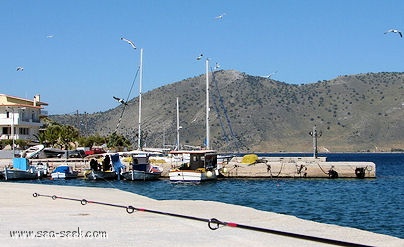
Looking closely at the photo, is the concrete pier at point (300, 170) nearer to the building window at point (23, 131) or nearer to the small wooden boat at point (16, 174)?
the small wooden boat at point (16, 174)

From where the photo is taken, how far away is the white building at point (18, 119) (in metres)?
98.5

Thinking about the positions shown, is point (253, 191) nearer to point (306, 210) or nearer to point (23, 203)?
point (306, 210)

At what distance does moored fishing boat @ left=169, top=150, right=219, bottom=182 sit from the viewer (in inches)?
2317

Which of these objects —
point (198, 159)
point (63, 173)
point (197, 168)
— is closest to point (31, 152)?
point (63, 173)

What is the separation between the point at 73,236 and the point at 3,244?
184 centimetres

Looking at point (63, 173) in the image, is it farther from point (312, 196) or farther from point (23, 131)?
point (23, 131)

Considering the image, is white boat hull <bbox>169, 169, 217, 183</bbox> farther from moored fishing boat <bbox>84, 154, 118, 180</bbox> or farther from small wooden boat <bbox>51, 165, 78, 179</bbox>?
small wooden boat <bbox>51, 165, 78, 179</bbox>

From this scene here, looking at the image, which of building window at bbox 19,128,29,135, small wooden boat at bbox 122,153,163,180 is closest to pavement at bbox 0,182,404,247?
small wooden boat at bbox 122,153,163,180

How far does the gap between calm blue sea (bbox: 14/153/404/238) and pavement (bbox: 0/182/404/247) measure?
26.6 feet

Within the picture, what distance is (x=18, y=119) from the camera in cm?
9825

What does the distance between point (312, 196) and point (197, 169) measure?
59.5 ft

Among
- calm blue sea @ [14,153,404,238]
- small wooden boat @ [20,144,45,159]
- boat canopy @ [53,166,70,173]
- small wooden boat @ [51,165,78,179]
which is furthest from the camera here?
small wooden boat @ [20,144,45,159]

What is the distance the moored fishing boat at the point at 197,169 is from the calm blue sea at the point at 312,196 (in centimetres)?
87

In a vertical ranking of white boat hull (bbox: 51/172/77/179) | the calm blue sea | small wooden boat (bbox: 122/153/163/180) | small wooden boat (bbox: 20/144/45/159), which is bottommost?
the calm blue sea
